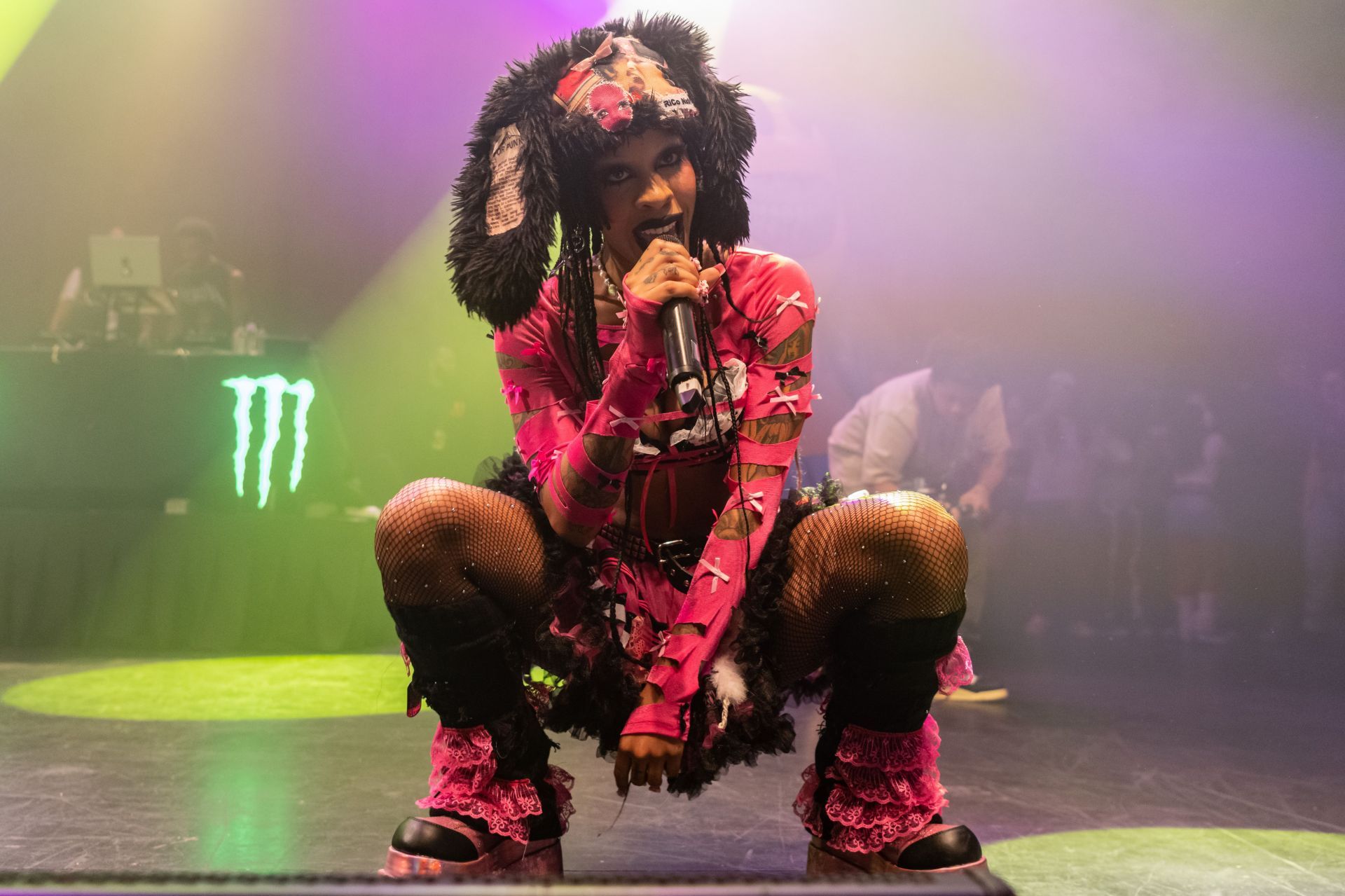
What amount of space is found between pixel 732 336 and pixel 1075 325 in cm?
317

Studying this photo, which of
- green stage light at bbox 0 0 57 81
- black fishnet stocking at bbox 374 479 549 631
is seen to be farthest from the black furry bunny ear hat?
green stage light at bbox 0 0 57 81

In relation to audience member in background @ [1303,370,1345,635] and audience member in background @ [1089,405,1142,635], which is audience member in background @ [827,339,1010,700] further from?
audience member in background @ [1303,370,1345,635]

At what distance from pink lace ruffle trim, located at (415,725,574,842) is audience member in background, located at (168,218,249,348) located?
3.33 metres

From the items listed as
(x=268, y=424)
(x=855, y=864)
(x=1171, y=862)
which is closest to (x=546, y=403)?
(x=855, y=864)

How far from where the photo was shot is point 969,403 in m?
4.28

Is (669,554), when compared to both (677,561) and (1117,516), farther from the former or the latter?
(1117,516)

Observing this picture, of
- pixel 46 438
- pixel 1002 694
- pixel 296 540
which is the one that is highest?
pixel 46 438

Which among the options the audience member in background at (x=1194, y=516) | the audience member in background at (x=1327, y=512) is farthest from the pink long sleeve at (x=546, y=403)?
the audience member in background at (x=1327, y=512)

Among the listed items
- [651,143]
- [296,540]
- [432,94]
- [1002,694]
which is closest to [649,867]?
[651,143]

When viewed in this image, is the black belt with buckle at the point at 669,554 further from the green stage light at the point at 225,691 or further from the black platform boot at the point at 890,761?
the green stage light at the point at 225,691

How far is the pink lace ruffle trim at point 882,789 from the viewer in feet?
4.55

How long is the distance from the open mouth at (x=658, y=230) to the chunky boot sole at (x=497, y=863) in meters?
0.82

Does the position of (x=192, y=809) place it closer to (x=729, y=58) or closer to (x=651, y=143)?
(x=651, y=143)

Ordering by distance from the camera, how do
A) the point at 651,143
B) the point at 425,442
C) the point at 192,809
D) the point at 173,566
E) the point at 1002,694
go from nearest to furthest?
the point at 651,143 < the point at 192,809 < the point at 1002,694 < the point at 173,566 < the point at 425,442
